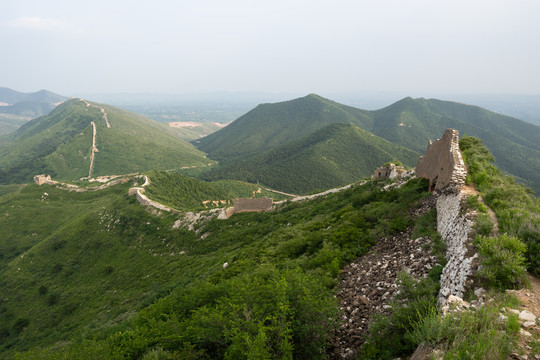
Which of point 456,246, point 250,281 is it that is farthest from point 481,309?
point 250,281

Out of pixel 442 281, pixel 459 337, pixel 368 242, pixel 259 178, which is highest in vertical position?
pixel 459 337

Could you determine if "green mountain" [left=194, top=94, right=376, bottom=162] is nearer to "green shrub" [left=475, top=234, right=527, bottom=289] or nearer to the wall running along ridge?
the wall running along ridge

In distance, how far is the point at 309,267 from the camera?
1037 cm

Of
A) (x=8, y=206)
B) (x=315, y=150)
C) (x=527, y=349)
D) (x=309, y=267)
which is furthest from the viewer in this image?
(x=315, y=150)

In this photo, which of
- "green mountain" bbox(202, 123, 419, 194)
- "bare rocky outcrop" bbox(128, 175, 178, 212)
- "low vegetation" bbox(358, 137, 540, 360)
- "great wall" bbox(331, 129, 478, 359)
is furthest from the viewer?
"green mountain" bbox(202, 123, 419, 194)

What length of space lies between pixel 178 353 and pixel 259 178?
296 feet

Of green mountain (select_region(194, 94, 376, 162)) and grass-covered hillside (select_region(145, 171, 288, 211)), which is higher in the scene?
green mountain (select_region(194, 94, 376, 162))

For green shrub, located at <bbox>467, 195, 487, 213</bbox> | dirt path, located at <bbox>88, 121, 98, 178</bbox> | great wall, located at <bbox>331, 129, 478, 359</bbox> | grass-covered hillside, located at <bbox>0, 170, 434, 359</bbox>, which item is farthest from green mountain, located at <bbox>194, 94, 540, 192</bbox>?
green shrub, located at <bbox>467, 195, 487, 213</bbox>

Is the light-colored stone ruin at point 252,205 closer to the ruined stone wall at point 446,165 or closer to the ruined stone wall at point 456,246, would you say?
the ruined stone wall at point 446,165

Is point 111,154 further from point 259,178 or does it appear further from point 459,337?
point 459,337

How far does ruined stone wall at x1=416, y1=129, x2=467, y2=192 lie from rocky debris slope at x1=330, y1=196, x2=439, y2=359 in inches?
103

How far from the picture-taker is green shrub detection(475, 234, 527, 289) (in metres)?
5.02

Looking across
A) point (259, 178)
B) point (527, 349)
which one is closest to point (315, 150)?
point (259, 178)

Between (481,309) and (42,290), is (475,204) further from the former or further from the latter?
(42,290)
